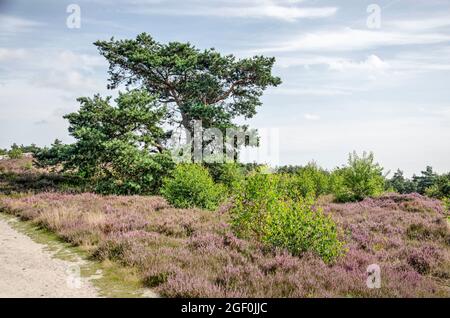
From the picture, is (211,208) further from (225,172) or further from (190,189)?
(225,172)

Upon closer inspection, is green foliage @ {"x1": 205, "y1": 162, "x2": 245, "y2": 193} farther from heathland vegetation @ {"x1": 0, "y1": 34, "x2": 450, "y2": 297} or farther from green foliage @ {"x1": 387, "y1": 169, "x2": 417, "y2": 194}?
green foliage @ {"x1": 387, "y1": 169, "x2": 417, "y2": 194}

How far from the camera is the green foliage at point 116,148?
74.3 ft

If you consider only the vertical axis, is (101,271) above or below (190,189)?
below

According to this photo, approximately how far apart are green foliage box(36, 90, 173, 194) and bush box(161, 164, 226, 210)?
5237 millimetres

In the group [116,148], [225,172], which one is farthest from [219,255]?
[225,172]

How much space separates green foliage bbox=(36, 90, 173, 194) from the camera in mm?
22641

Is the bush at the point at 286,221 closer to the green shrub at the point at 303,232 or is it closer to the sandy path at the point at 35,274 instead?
the green shrub at the point at 303,232

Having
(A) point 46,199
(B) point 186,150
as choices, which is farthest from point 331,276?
(B) point 186,150

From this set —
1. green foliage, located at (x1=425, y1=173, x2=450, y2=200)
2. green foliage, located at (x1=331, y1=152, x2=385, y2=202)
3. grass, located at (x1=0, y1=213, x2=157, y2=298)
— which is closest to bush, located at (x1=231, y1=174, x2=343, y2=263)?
grass, located at (x1=0, y1=213, x2=157, y2=298)

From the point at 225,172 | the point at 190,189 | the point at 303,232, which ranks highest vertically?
the point at 225,172

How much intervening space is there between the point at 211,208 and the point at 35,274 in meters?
10.4

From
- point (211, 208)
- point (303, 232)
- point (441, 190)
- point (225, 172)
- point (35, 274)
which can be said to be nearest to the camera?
point (35, 274)

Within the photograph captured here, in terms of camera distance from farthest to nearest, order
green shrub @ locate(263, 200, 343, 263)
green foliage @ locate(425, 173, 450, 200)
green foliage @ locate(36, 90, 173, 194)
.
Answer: green foliage @ locate(425, 173, 450, 200) < green foliage @ locate(36, 90, 173, 194) < green shrub @ locate(263, 200, 343, 263)

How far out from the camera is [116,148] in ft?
73.8
